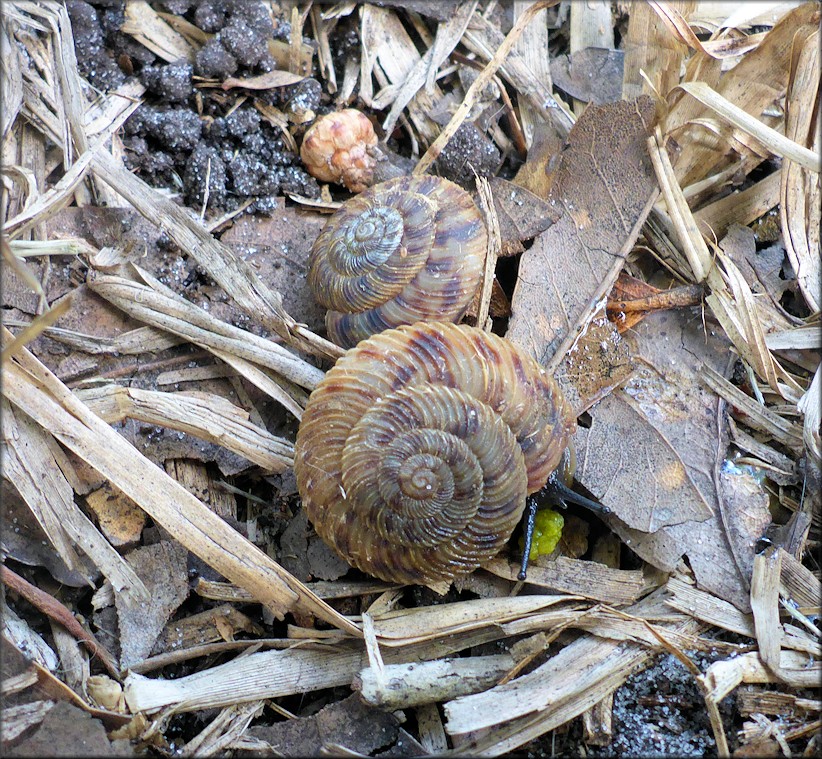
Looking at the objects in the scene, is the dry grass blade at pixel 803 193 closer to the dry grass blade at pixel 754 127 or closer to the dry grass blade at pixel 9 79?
the dry grass blade at pixel 754 127

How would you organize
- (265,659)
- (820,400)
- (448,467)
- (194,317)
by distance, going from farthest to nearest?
1. (194,317)
2. (820,400)
3. (265,659)
4. (448,467)

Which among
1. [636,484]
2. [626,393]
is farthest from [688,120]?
[636,484]

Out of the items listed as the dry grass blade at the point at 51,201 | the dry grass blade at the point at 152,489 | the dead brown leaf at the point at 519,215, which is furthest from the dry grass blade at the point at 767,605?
the dry grass blade at the point at 51,201

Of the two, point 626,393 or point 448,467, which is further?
point 626,393

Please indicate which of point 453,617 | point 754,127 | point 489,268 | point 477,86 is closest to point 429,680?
point 453,617


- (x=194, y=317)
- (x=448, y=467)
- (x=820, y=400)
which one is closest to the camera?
(x=448, y=467)

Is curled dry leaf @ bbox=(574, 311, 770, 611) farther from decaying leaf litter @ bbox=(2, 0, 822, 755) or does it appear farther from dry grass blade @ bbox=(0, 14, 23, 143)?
dry grass blade @ bbox=(0, 14, 23, 143)

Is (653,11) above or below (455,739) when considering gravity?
above

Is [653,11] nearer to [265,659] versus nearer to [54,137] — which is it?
[54,137]
